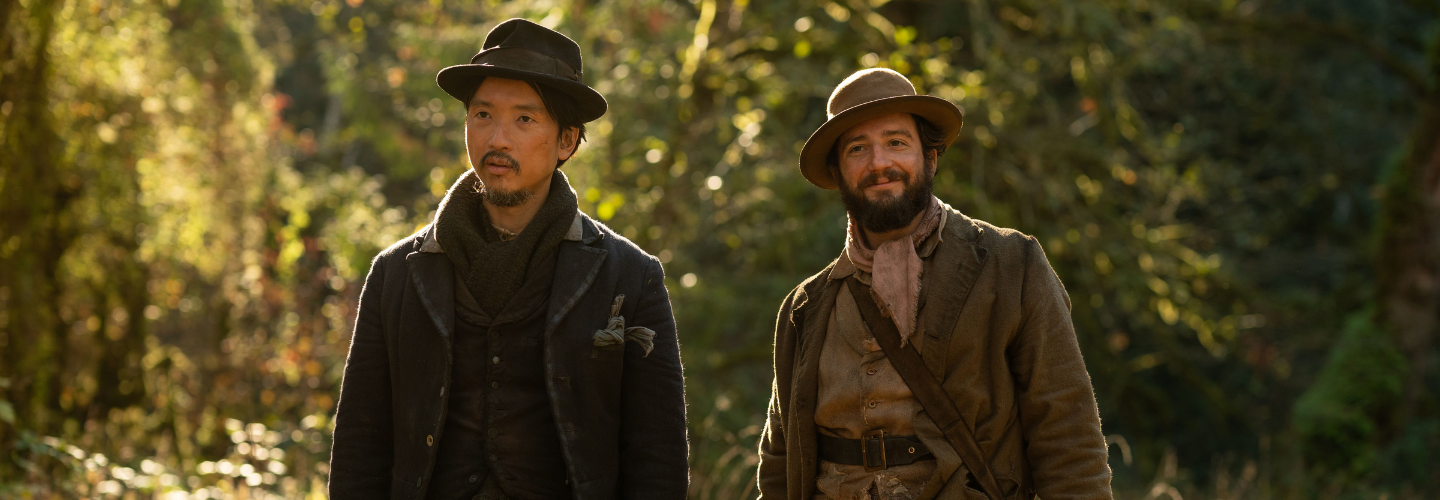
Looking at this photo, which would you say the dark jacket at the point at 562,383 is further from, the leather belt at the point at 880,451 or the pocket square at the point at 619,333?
the leather belt at the point at 880,451

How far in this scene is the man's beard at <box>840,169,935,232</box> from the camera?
286 centimetres

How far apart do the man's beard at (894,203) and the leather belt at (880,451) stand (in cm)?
55

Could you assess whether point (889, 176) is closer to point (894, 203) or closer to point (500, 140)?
point (894, 203)

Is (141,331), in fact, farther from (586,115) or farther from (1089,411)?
(1089,411)

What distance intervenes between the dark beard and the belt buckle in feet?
3.50

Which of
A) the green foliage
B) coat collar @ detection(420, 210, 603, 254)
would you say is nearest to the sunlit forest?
the green foliage

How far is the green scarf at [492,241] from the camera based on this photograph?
2734 mm

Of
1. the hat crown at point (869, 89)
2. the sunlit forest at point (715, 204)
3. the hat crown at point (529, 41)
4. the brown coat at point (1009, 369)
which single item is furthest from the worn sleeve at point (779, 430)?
the sunlit forest at point (715, 204)

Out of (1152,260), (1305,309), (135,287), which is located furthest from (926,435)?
(1305,309)

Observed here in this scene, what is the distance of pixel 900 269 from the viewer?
9.33ft

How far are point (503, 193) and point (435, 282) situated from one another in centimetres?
28

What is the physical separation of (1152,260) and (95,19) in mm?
6881

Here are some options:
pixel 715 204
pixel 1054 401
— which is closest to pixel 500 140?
pixel 1054 401

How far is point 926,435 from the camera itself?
2664mm
